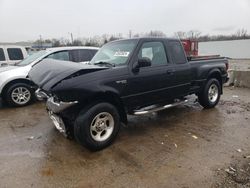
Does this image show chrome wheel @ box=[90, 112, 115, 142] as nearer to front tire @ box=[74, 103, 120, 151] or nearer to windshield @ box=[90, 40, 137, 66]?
front tire @ box=[74, 103, 120, 151]

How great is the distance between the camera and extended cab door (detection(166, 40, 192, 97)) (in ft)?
17.2

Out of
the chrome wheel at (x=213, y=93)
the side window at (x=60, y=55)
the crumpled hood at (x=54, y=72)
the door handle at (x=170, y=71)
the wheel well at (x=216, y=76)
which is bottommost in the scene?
the chrome wheel at (x=213, y=93)

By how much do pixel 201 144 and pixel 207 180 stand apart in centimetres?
117

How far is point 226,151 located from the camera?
155 inches

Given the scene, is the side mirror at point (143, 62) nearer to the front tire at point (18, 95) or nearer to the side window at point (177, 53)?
the side window at point (177, 53)

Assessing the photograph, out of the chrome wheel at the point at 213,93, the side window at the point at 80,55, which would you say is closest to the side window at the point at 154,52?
the chrome wheel at the point at 213,93

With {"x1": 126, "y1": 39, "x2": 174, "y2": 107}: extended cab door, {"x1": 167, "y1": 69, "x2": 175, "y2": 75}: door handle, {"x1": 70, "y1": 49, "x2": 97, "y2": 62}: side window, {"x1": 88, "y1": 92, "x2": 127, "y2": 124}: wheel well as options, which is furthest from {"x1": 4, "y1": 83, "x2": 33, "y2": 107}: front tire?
{"x1": 167, "y1": 69, "x2": 175, "y2": 75}: door handle

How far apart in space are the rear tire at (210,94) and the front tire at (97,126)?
305 cm

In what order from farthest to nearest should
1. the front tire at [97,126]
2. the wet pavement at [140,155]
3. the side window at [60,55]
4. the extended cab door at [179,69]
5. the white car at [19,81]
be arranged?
the side window at [60,55], the white car at [19,81], the extended cab door at [179,69], the front tire at [97,126], the wet pavement at [140,155]

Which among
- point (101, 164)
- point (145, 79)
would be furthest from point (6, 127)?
point (145, 79)

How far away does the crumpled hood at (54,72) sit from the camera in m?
3.73

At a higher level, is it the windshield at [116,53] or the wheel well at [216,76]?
the windshield at [116,53]

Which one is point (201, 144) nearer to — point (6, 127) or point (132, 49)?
point (132, 49)

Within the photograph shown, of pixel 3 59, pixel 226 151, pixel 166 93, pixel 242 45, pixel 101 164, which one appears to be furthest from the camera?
pixel 242 45
